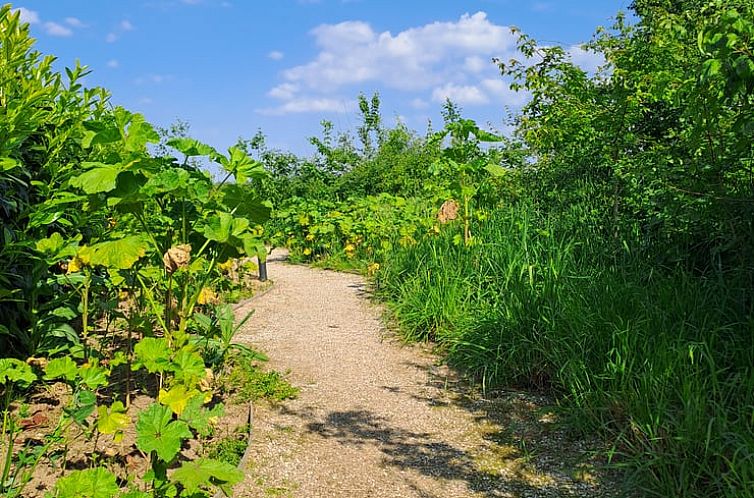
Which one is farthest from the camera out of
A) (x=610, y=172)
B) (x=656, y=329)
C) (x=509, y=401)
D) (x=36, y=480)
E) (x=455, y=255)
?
(x=455, y=255)

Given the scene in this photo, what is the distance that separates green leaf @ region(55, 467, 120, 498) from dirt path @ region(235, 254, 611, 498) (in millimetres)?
983

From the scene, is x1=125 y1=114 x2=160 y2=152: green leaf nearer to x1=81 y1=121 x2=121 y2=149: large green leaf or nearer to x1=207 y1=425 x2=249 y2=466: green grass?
x1=81 y1=121 x2=121 y2=149: large green leaf

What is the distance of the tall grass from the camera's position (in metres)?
3.13

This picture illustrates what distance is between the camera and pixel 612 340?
13.1 feet

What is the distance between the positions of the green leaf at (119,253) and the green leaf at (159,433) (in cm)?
82

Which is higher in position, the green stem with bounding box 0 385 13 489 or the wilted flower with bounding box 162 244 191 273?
the wilted flower with bounding box 162 244 191 273

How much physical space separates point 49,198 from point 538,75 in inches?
165

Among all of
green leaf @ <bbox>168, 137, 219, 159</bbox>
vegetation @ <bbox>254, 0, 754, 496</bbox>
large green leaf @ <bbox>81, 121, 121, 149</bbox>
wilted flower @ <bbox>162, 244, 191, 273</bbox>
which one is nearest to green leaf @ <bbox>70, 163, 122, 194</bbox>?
large green leaf @ <bbox>81, 121, 121, 149</bbox>

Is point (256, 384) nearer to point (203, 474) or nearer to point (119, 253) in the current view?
point (119, 253)

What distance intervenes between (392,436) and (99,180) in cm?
213

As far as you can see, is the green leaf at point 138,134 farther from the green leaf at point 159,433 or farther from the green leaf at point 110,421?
the green leaf at point 159,433

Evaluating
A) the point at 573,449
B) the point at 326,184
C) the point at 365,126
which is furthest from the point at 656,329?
the point at 365,126

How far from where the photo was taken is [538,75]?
6.14 m

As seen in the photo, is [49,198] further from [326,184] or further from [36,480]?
[326,184]
